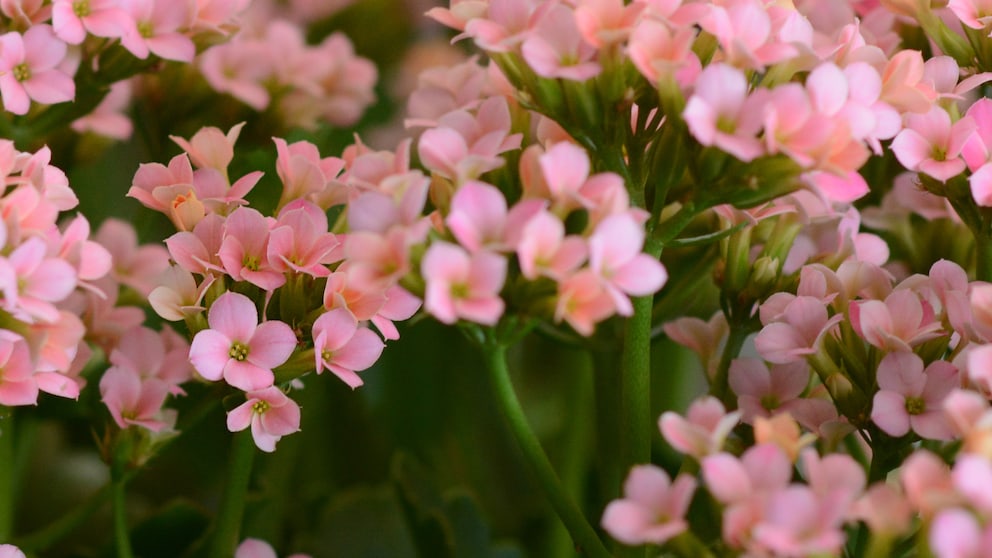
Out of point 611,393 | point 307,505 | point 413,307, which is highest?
point 413,307

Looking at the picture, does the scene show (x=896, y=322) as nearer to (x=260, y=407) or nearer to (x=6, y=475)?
(x=260, y=407)

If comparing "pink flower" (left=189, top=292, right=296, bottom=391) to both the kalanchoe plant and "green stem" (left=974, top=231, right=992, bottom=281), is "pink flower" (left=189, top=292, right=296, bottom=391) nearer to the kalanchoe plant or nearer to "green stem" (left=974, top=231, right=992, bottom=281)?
the kalanchoe plant

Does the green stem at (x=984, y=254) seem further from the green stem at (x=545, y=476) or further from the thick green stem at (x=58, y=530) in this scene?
the thick green stem at (x=58, y=530)

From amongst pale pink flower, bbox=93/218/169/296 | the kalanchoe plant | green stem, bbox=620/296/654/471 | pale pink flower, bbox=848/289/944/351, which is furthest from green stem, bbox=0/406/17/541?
pale pink flower, bbox=848/289/944/351

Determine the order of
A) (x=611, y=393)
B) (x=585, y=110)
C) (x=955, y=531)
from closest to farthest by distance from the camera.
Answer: (x=955, y=531) → (x=585, y=110) → (x=611, y=393)

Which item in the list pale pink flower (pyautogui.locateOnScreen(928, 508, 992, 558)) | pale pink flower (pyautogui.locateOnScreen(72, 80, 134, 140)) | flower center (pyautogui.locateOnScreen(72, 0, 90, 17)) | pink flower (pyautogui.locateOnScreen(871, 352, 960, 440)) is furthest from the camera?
pale pink flower (pyautogui.locateOnScreen(72, 80, 134, 140))

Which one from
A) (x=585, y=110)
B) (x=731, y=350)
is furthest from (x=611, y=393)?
(x=585, y=110)

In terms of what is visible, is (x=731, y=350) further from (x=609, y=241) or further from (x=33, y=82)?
(x=33, y=82)

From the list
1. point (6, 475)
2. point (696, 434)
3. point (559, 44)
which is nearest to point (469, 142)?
point (559, 44)
